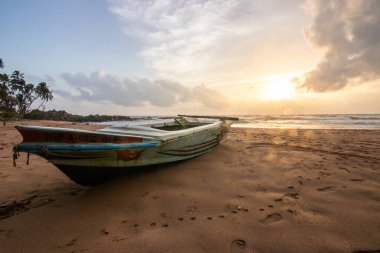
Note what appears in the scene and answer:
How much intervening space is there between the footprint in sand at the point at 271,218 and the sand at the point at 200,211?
1 cm

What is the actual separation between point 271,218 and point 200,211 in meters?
0.87

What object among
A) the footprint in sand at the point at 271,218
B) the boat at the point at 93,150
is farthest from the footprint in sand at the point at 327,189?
the boat at the point at 93,150

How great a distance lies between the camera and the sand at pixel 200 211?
7.69 ft

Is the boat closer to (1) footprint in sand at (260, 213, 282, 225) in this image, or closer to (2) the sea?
(1) footprint in sand at (260, 213, 282, 225)

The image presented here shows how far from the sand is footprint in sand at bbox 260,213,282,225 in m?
0.01

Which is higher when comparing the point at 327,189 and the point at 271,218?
the point at 327,189

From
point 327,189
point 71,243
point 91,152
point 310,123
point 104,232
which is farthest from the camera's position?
point 310,123

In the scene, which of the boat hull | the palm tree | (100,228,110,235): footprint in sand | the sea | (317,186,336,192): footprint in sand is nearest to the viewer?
(100,228,110,235): footprint in sand

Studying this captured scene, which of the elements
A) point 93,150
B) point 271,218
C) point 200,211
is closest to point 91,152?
point 93,150

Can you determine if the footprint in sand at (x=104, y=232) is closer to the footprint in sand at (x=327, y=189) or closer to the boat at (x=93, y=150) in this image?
the boat at (x=93, y=150)

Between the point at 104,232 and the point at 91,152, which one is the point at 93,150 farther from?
the point at 104,232

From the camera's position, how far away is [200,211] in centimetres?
298

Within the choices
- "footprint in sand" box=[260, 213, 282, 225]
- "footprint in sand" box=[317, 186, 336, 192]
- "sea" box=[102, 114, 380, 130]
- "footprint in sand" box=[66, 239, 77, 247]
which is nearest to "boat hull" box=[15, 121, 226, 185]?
"footprint in sand" box=[66, 239, 77, 247]

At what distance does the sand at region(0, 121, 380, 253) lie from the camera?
2344 mm
